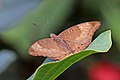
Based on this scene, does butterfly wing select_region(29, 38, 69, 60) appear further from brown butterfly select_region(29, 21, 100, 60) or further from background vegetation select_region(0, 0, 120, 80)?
background vegetation select_region(0, 0, 120, 80)

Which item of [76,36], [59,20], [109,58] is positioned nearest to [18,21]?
[59,20]

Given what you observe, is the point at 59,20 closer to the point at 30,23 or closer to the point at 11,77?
the point at 30,23

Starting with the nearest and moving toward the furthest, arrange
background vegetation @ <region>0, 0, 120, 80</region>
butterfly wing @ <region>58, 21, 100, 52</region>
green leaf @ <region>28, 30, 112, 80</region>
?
green leaf @ <region>28, 30, 112, 80</region>, butterfly wing @ <region>58, 21, 100, 52</region>, background vegetation @ <region>0, 0, 120, 80</region>

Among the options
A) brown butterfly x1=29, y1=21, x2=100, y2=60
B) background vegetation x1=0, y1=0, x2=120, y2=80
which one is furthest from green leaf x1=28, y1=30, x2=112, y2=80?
background vegetation x1=0, y1=0, x2=120, y2=80

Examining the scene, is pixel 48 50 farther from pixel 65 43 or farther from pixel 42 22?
pixel 42 22

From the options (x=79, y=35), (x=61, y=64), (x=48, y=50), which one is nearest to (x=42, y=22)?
(x=79, y=35)

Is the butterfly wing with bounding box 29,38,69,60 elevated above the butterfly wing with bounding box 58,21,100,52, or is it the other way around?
the butterfly wing with bounding box 29,38,69,60

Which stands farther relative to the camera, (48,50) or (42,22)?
(42,22)
